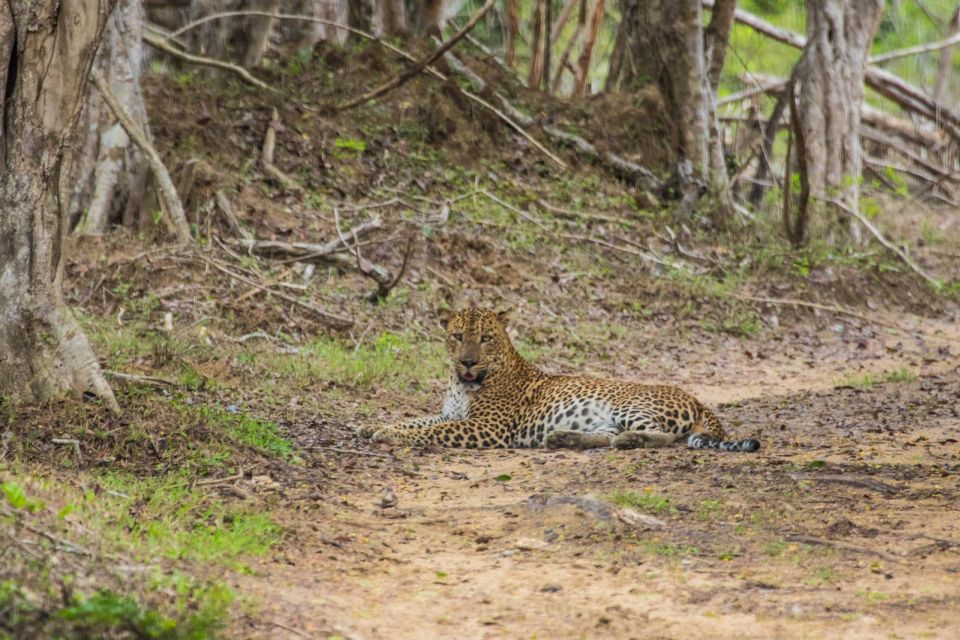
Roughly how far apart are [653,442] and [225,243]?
6.88 meters

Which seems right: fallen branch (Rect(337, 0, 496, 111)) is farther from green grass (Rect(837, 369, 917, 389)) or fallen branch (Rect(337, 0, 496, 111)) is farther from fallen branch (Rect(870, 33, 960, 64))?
fallen branch (Rect(870, 33, 960, 64))

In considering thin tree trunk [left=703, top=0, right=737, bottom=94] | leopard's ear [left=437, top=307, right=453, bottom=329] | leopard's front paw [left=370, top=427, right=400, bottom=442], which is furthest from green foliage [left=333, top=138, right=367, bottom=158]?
leopard's front paw [left=370, top=427, right=400, bottom=442]

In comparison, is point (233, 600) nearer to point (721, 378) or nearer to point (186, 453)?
point (186, 453)

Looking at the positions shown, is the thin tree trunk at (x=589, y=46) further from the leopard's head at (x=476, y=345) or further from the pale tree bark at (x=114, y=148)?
the leopard's head at (x=476, y=345)

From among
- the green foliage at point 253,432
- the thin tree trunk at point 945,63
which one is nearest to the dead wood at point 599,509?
the green foliage at point 253,432

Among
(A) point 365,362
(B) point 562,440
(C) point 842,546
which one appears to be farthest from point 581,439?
(A) point 365,362

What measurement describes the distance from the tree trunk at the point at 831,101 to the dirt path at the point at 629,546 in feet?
38.1

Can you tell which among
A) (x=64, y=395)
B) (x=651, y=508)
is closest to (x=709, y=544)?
(x=651, y=508)

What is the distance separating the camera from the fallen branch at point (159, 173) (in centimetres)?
1293

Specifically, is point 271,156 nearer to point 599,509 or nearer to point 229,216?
point 229,216

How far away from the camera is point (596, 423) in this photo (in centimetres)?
918

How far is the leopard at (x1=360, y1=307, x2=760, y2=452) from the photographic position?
8.99 m

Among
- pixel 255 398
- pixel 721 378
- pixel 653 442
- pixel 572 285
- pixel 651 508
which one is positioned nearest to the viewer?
pixel 651 508

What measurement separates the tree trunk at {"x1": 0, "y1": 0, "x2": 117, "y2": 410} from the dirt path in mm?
1789
